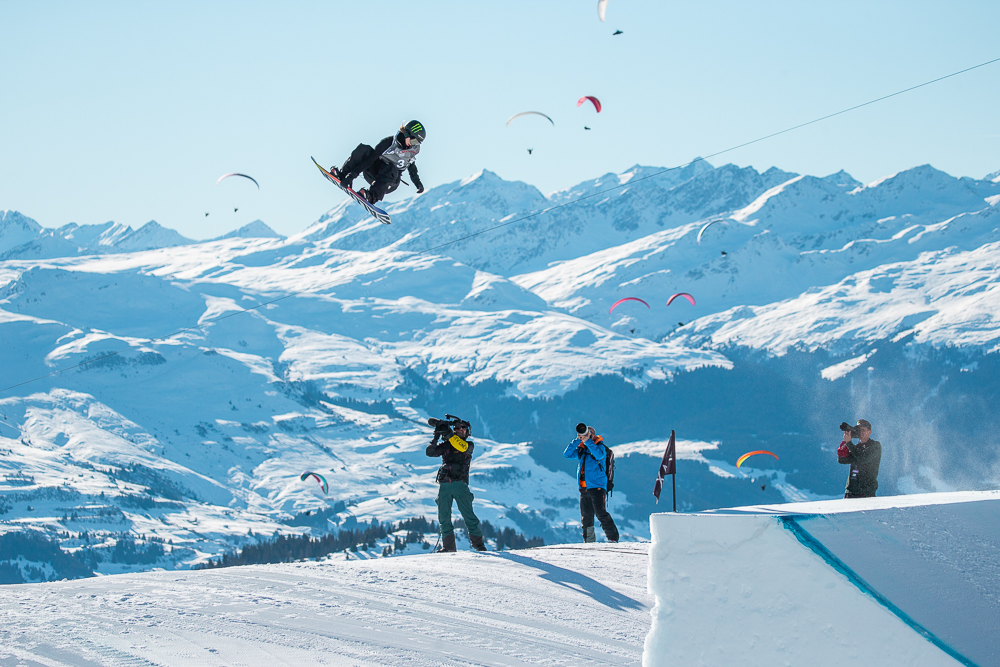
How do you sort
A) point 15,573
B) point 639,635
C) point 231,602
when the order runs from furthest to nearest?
point 15,573 → point 231,602 → point 639,635

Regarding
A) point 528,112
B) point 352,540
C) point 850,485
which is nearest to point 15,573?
point 352,540

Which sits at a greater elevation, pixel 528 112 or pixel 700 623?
pixel 528 112

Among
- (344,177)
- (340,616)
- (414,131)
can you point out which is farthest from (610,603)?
(344,177)

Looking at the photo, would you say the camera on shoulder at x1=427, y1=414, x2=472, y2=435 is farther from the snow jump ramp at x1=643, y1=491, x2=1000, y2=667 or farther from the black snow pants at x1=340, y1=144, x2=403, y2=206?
the snow jump ramp at x1=643, y1=491, x2=1000, y2=667

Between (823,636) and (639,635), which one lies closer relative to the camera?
(823,636)

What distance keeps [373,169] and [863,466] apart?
10.3 m

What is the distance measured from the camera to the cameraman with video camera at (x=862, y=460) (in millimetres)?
14977

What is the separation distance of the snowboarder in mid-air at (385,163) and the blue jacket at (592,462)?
19.3 feet

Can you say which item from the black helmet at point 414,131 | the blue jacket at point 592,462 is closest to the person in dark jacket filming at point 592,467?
the blue jacket at point 592,462

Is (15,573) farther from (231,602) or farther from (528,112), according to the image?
(231,602)

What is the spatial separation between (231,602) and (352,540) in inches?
5867

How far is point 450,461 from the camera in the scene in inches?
560

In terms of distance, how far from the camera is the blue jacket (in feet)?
48.2

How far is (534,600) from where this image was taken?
9.95 m
